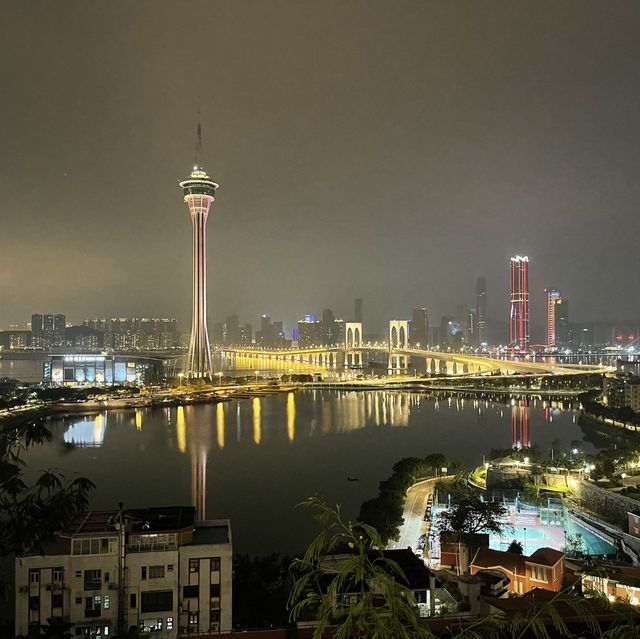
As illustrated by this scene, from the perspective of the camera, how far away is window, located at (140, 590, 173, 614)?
6.38ft

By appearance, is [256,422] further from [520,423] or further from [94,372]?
[94,372]

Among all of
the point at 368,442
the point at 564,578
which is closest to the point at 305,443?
the point at 368,442

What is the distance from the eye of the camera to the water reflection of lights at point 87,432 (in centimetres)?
768

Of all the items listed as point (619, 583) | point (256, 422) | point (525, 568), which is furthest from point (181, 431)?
point (619, 583)

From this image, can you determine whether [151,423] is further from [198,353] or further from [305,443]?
[198,353]

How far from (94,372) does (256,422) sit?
25.7ft

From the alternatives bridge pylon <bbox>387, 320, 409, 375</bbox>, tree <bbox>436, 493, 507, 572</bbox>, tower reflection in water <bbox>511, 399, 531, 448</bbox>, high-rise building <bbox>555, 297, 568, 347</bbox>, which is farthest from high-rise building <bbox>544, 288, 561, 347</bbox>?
tree <bbox>436, 493, 507, 572</bbox>

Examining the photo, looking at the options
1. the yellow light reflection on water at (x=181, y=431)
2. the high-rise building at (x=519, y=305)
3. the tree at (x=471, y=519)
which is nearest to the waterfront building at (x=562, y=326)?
the high-rise building at (x=519, y=305)

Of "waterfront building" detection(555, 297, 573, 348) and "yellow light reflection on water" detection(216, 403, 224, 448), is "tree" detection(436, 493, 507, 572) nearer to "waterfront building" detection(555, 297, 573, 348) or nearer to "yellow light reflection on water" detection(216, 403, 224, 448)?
"yellow light reflection on water" detection(216, 403, 224, 448)

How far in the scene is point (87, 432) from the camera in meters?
8.59

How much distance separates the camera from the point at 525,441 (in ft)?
25.5

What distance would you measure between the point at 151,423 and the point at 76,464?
3010mm

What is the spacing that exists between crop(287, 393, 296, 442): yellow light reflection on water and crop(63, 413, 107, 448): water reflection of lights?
241cm

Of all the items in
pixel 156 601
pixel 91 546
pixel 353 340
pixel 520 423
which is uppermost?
pixel 353 340
